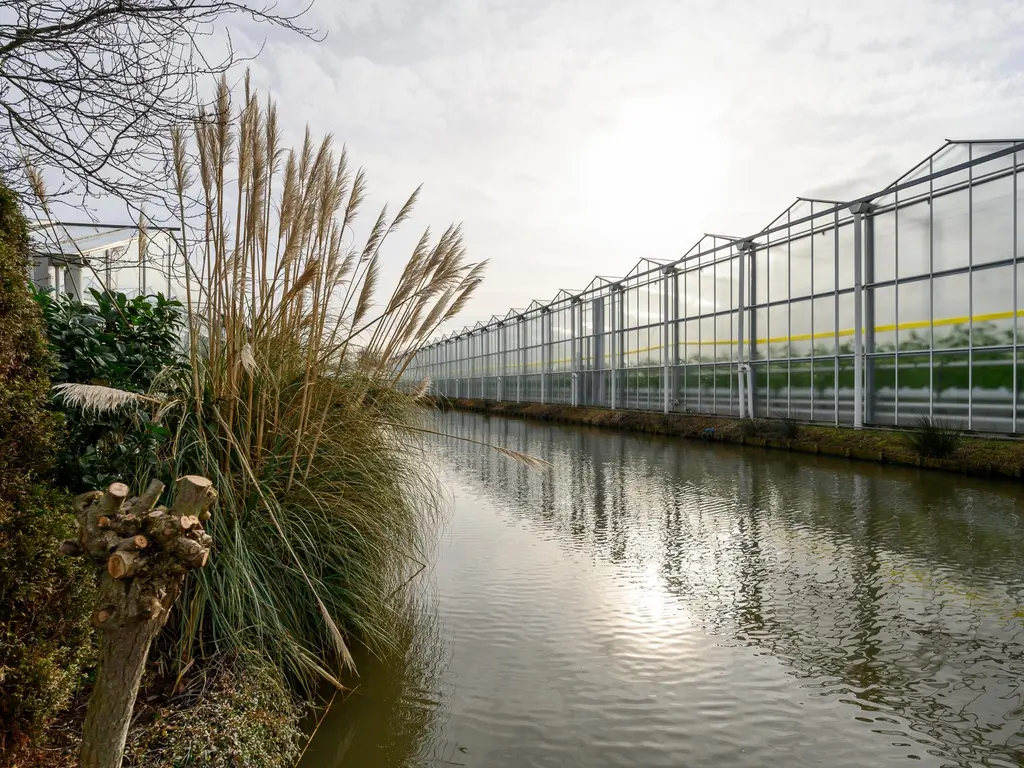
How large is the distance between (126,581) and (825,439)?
13979 mm

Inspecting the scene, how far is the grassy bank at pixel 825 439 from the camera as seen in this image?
10305mm

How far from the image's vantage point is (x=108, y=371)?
3018 mm

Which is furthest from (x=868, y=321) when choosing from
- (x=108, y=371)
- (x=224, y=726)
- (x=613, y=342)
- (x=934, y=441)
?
(x=224, y=726)

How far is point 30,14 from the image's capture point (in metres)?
2.80

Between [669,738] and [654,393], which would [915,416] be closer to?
[654,393]

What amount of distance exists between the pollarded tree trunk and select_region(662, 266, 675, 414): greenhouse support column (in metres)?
21.1

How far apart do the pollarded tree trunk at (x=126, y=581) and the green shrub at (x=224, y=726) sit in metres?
0.70

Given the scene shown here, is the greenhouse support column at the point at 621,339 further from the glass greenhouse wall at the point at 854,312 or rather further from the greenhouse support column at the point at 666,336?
the greenhouse support column at the point at 666,336

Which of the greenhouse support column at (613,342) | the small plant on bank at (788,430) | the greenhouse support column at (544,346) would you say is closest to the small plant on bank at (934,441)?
the small plant on bank at (788,430)

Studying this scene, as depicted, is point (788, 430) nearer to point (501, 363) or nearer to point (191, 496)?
point (191, 496)

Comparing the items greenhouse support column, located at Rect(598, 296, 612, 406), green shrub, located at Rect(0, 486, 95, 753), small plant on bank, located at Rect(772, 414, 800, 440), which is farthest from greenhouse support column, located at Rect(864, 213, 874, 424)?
green shrub, located at Rect(0, 486, 95, 753)

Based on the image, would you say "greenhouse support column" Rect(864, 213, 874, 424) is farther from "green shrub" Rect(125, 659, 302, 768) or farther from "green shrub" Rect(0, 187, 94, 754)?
"green shrub" Rect(0, 187, 94, 754)

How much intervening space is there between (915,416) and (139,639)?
15.0m

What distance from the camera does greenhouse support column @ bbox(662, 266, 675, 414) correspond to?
22.2 meters
